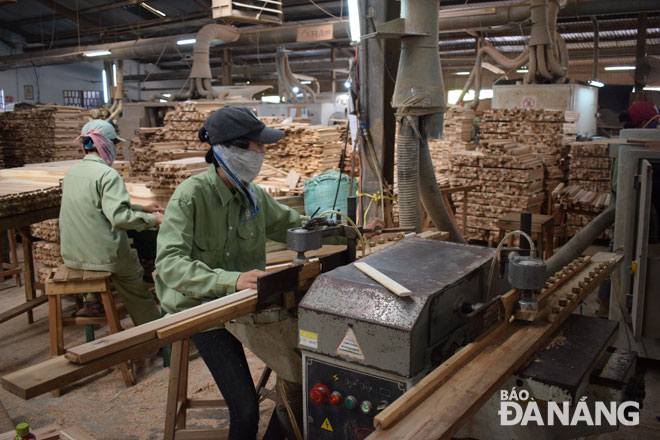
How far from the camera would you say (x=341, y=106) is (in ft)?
54.4

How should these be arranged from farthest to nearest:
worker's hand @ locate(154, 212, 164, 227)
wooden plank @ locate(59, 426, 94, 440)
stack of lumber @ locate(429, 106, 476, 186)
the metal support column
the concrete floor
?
1. stack of lumber @ locate(429, 106, 476, 186)
2. the metal support column
3. worker's hand @ locate(154, 212, 164, 227)
4. the concrete floor
5. wooden plank @ locate(59, 426, 94, 440)

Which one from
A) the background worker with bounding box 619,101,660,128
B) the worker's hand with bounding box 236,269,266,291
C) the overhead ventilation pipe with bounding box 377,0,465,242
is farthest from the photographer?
the background worker with bounding box 619,101,660,128

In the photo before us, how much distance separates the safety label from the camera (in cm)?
195

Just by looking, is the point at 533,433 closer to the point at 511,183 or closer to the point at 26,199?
the point at 26,199

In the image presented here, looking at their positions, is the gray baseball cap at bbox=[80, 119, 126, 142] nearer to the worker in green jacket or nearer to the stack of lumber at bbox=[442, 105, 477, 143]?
the worker in green jacket

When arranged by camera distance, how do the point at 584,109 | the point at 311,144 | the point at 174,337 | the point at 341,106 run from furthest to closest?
the point at 341,106 → the point at 584,109 → the point at 311,144 → the point at 174,337

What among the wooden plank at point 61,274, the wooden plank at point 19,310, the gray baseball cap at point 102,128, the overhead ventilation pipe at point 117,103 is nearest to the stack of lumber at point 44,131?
the overhead ventilation pipe at point 117,103

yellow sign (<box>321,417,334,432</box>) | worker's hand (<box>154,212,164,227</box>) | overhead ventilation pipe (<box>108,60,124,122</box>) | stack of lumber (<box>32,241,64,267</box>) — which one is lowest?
stack of lumber (<box>32,241,64,267</box>)

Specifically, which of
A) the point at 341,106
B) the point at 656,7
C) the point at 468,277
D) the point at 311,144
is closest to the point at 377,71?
the point at 311,144

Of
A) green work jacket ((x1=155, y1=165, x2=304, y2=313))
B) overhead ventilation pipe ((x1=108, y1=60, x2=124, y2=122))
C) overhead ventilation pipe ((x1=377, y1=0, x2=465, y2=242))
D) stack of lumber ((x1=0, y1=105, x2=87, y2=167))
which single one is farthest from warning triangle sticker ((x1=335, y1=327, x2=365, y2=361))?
overhead ventilation pipe ((x1=108, y1=60, x2=124, y2=122))

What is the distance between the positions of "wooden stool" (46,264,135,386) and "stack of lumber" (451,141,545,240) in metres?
5.10

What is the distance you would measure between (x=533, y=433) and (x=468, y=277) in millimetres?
596

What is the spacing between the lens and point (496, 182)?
26.7 ft

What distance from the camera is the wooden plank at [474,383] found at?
1442 mm
